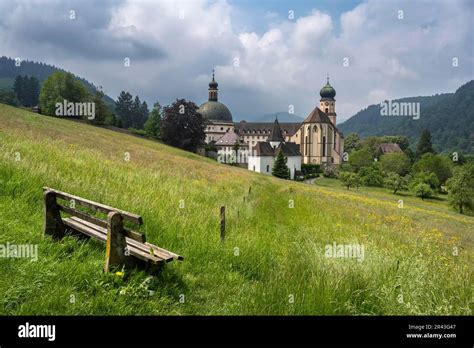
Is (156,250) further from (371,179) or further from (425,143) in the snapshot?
(425,143)

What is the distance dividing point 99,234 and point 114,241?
51 cm

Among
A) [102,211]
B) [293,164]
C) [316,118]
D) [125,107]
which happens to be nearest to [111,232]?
[102,211]

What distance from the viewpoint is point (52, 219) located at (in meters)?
4.80

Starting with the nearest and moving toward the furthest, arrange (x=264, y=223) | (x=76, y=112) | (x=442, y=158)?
1. (x=264, y=223)
2. (x=76, y=112)
3. (x=442, y=158)

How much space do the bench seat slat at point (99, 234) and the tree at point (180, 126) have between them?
224 ft

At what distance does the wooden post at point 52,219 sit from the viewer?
187 inches

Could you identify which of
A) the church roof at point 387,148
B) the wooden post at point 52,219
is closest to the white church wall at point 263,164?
the church roof at point 387,148

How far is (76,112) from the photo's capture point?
2623 inches

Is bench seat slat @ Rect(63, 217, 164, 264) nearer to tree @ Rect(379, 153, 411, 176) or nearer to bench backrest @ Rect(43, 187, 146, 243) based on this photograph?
bench backrest @ Rect(43, 187, 146, 243)

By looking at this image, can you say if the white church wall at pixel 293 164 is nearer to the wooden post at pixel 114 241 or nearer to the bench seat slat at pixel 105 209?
the bench seat slat at pixel 105 209

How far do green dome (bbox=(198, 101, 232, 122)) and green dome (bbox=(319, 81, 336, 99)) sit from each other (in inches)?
1730
